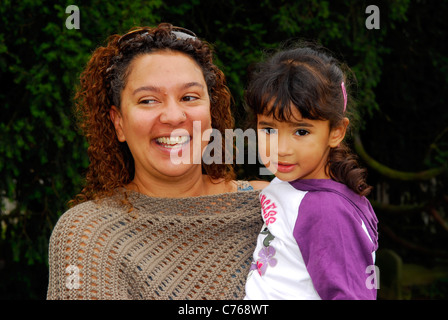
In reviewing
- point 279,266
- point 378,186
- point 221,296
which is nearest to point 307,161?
point 279,266

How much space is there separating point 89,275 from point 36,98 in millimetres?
2450

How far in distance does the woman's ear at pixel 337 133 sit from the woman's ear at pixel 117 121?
0.80m

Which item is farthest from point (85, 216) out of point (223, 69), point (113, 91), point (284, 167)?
point (223, 69)

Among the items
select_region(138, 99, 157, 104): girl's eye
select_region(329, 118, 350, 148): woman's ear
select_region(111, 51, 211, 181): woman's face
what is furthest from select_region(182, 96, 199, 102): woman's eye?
select_region(329, 118, 350, 148): woman's ear

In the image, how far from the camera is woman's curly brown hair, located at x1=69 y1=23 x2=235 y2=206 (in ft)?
7.15

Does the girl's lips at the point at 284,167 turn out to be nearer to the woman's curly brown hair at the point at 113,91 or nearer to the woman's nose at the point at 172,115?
the woman's nose at the point at 172,115

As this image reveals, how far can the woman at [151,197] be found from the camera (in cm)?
192

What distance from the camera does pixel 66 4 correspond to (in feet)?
12.9

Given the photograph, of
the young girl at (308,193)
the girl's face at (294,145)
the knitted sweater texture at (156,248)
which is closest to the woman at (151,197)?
the knitted sweater texture at (156,248)

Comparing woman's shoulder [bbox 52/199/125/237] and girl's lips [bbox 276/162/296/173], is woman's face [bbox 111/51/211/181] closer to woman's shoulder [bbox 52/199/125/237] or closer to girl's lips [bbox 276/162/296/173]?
woman's shoulder [bbox 52/199/125/237]

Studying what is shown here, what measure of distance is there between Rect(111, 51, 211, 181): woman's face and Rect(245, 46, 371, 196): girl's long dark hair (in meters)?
0.22

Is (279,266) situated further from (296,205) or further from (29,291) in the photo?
(29,291)

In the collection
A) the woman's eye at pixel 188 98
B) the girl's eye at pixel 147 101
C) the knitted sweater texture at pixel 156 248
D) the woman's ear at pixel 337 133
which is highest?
the woman's eye at pixel 188 98

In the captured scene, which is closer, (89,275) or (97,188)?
(89,275)
